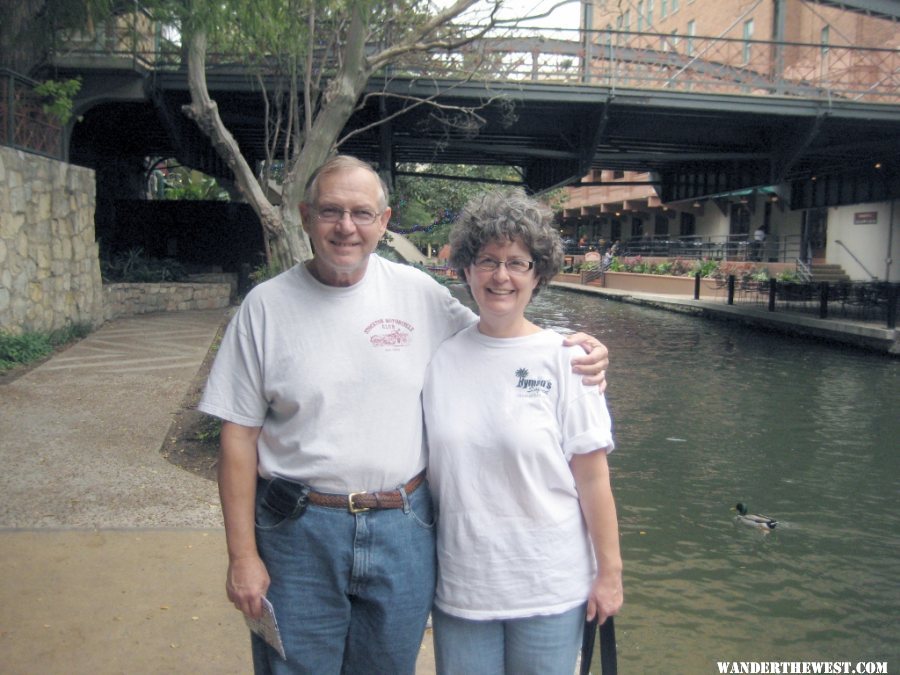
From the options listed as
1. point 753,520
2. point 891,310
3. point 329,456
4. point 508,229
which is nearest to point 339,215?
point 508,229

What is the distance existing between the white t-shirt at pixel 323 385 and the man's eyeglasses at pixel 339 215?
177 millimetres

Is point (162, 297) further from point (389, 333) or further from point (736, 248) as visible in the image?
point (736, 248)

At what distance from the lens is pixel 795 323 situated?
65.4ft

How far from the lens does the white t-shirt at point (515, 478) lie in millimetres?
2217

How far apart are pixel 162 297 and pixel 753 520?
12.7 metres

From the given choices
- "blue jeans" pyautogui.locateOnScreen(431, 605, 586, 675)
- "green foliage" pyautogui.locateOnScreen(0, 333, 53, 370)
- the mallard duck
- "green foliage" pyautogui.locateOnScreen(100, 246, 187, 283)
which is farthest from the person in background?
"blue jeans" pyautogui.locateOnScreen(431, 605, 586, 675)

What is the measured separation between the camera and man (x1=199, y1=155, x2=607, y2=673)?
224 cm

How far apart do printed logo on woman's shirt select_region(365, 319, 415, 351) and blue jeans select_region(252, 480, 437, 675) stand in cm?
42

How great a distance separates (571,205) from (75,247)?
47539 mm

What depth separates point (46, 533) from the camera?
Result: 4.65 metres

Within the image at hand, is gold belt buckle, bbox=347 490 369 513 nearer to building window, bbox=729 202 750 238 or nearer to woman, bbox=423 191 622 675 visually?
woman, bbox=423 191 622 675

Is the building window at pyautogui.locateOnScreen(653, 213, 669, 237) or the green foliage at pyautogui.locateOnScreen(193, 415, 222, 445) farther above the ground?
the building window at pyautogui.locateOnScreen(653, 213, 669, 237)

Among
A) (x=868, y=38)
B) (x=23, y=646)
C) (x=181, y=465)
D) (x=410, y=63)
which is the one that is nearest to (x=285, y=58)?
(x=410, y=63)

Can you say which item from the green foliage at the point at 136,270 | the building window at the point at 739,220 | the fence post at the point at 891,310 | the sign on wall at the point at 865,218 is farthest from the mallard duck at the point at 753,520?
the building window at the point at 739,220
